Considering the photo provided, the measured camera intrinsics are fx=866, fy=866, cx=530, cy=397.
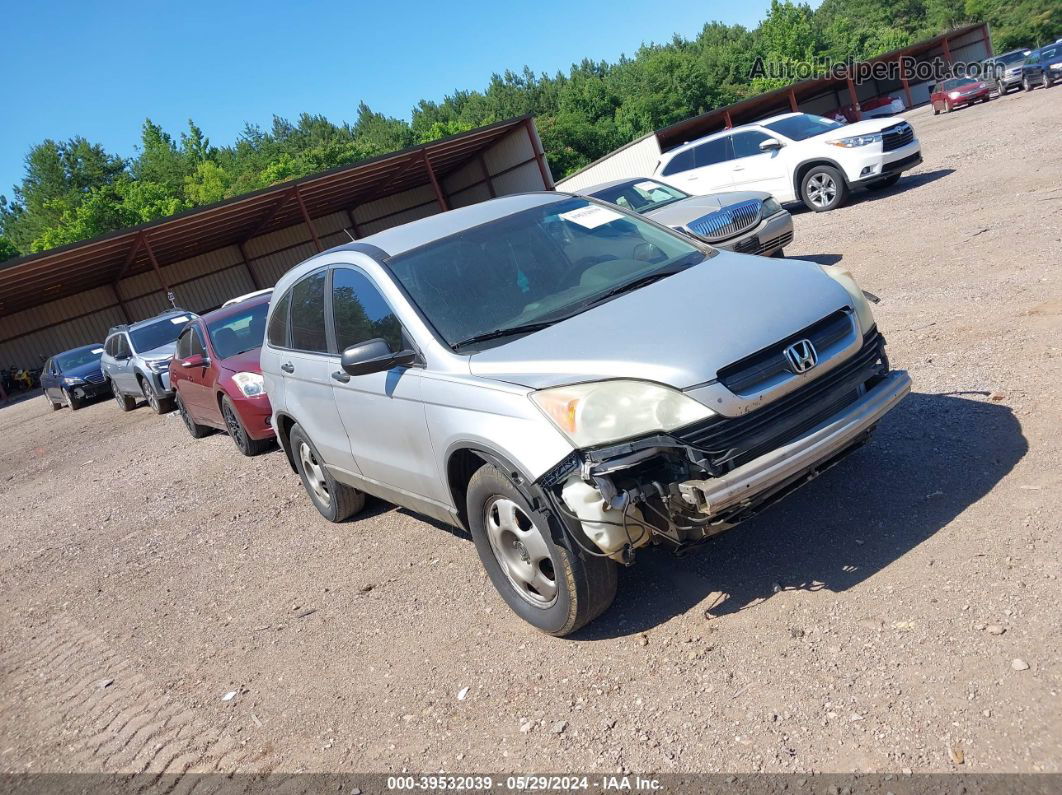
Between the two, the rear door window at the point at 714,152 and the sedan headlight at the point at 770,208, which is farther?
the rear door window at the point at 714,152

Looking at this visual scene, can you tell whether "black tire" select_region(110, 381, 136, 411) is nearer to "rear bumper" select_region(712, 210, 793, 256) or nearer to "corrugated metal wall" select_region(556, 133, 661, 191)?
"rear bumper" select_region(712, 210, 793, 256)

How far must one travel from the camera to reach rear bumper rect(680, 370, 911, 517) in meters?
3.34

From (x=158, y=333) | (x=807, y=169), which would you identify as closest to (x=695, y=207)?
(x=807, y=169)

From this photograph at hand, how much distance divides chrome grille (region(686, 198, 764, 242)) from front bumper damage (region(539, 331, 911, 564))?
6643mm

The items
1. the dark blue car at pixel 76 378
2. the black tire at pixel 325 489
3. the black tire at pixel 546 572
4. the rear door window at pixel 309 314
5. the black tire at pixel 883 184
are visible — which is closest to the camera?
the black tire at pixel 546 572

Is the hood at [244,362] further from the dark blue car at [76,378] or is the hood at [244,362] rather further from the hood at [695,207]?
the dark blue car at [76,378]

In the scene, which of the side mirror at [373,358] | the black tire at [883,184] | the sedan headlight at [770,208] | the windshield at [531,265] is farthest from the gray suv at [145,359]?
the black tire at [883,184]

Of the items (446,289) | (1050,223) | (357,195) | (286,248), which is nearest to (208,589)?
(446,289)

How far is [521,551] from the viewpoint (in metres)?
4.00

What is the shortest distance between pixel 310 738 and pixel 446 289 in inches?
87.7

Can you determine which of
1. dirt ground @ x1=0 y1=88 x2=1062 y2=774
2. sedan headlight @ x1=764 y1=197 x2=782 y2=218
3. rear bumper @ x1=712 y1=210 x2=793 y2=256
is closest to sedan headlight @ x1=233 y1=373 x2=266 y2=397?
dirt ground @ x1=0 y1=88 x2=1062 y2=774

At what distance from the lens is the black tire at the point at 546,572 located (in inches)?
143

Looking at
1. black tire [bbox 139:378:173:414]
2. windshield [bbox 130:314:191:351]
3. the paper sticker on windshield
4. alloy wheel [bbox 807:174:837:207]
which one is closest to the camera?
the paper sticker on windshield

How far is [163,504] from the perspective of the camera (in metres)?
8.68
